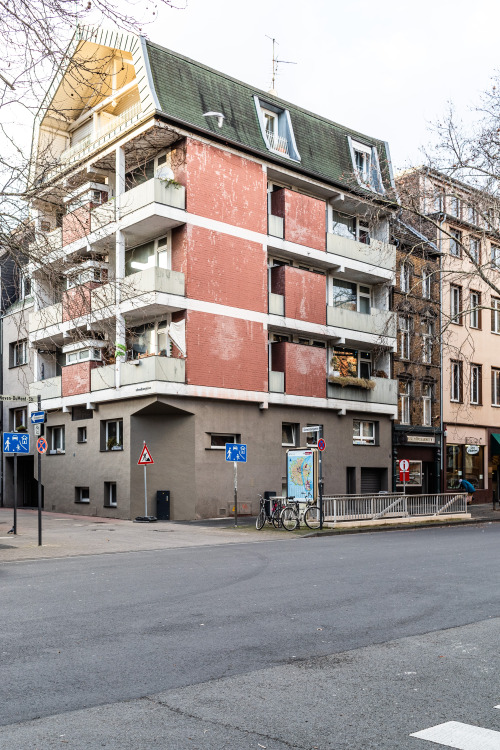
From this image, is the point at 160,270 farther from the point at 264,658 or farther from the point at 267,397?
the point at 264,658

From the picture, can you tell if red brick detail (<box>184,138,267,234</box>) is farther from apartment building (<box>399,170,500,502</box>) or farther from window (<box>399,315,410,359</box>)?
apartment building (<box>399,170,500,502</box>)

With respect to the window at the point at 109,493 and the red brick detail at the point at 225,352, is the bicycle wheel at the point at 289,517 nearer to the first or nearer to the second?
the red brick detail at the point at 225,352

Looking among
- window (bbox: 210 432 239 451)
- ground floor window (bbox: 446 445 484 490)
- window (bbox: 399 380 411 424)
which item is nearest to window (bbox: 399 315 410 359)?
window (bbox: 399 380 411 424)

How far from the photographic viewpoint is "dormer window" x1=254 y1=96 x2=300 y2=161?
33031mm

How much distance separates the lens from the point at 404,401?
3941 centimetres

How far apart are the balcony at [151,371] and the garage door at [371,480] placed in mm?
11852

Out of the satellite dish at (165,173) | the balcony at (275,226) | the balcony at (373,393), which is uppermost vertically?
the satellite dish at (165,173)

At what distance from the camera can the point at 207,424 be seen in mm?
29531

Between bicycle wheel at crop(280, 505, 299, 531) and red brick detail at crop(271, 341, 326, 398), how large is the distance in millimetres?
8685

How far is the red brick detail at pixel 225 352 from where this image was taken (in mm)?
28938

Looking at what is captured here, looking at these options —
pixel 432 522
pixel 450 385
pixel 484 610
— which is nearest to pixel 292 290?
pixel 432 522

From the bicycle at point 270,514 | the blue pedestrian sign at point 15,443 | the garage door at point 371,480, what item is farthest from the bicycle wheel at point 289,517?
the garage door at point 371,480

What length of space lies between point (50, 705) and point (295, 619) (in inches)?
150

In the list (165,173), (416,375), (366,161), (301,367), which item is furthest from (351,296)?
(165,173)
